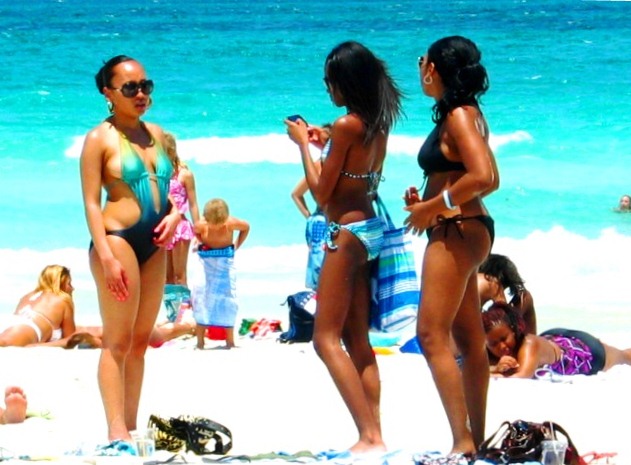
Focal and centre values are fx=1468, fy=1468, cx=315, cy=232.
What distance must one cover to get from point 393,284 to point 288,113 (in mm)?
18541

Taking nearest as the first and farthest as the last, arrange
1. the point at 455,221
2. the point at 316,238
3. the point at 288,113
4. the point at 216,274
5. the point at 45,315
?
the point at 455,221 < the point at 45,315 < the point at 316,238 < the point at 216,274 < the point at 288,113

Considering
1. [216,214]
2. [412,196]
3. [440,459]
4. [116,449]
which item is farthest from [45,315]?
[440,459]

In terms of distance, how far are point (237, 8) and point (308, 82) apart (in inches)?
450

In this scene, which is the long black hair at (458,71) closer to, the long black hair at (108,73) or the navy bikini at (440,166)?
the navy bikini at (440,166)

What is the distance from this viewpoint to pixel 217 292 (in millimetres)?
9945

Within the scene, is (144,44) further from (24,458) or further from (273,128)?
(24,458)

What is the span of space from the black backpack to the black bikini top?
4.28 metres

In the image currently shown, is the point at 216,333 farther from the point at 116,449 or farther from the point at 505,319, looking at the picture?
the point at 116,449

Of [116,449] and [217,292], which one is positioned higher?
[217,292]

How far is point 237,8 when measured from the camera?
37.2m

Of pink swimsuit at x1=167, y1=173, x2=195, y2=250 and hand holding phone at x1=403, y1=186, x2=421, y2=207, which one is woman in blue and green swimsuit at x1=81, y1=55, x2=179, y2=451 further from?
pink swimsuit at x1=167, y1=173, x2=195, y2=250

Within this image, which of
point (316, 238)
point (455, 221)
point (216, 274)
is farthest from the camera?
point (216, 274)

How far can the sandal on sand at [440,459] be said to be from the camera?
201 inches

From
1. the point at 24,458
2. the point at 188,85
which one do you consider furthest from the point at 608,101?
the point at 24,458
